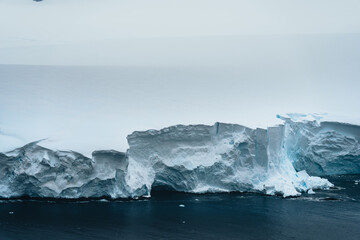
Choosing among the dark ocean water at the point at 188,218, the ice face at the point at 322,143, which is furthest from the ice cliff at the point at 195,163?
the dark ocean water at the point at 188,218

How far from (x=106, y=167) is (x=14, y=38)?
29.4 ft

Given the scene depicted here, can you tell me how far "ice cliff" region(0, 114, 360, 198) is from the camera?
35.7 ft

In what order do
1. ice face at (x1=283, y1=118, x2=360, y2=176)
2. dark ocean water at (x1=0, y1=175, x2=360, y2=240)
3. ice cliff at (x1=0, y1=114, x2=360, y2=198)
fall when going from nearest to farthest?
dark ocean water at (x1=0, y1=175, x2=360, y2=240), ice cliff at (x1=0, y1=114, x2=360, y2=198), ice face at (x1=283, y1=118, x2=360, y2=176)

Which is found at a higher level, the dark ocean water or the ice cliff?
the ice cliff

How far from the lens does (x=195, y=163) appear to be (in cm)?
1211

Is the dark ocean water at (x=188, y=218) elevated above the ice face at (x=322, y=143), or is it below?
below

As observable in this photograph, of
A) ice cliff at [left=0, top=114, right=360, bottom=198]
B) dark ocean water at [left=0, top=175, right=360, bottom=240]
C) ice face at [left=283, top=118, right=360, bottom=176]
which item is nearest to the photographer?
dark ocean water at [left=0, top=175, right=360, bottom=240]

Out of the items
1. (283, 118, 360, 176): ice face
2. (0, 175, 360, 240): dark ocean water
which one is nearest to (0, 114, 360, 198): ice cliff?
(283, 118, 360, 176): ice face

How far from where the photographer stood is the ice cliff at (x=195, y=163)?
35.7 ft

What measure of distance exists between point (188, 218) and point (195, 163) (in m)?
2.21

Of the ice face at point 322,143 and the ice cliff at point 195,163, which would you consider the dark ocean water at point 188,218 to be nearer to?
the ice cliff at point 195,163

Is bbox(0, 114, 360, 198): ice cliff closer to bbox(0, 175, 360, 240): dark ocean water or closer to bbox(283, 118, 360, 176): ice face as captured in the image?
bbox(283, 118, 360, 176): ice face

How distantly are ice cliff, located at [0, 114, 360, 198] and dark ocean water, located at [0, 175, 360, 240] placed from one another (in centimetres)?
35

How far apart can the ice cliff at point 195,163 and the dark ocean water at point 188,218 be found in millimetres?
346
